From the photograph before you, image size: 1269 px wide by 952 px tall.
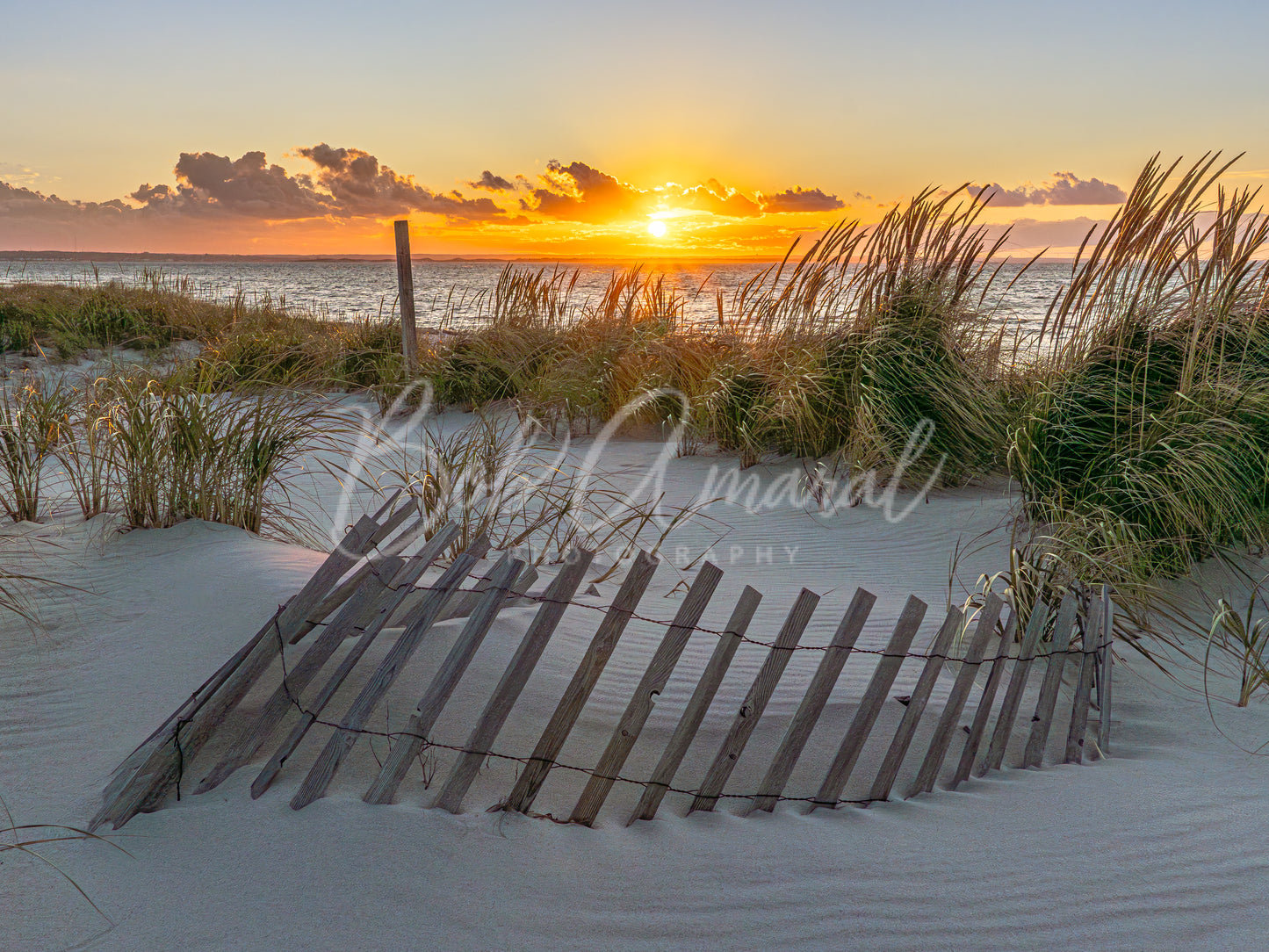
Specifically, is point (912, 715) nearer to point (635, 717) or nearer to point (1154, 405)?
point (635, 717)

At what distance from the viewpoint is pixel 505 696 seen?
2.13m

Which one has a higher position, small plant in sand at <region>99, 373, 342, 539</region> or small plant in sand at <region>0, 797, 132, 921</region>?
small plant in sand at <region>99, 373, 342, 539</region>

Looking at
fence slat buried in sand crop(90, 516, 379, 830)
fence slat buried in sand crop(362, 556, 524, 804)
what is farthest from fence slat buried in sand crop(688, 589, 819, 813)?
fence slat buried in sand crop(90, 516, 379, 830)

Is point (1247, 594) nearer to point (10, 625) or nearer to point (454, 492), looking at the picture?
point (454, 492)

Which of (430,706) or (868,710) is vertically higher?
(430,706)

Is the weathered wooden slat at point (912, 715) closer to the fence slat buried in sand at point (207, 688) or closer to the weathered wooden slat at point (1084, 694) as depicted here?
the weathered wooden slat at point (1084, 694)

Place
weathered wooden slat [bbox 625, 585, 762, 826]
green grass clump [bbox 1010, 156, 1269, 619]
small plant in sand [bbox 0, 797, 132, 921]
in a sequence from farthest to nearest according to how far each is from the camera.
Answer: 1. green grass clump [bbox 1010, 156, 1269, 619]
2. weathered wooden slat [bbox 625, 585, 762, 826]
3. small plant in sand [bbox 0, 797, 132, 921]

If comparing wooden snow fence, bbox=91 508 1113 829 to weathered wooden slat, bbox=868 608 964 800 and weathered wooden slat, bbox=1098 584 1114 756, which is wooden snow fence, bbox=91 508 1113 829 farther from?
weathered wooden slat, bbox=1098 584 1114 756

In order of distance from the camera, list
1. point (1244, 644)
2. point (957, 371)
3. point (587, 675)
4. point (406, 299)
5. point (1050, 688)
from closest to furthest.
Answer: point (587, 675) → point (1050, 688) → point (1244, 644) → point (957, 371) → point (406, 299)

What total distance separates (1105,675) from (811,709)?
1362 millimetres

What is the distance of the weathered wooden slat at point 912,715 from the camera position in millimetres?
2461

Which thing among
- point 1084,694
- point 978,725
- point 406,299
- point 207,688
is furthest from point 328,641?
point 406,299

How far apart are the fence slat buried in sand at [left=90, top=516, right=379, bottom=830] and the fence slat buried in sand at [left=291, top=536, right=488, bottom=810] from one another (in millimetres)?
284

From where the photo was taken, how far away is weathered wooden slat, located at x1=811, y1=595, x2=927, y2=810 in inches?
93.2
